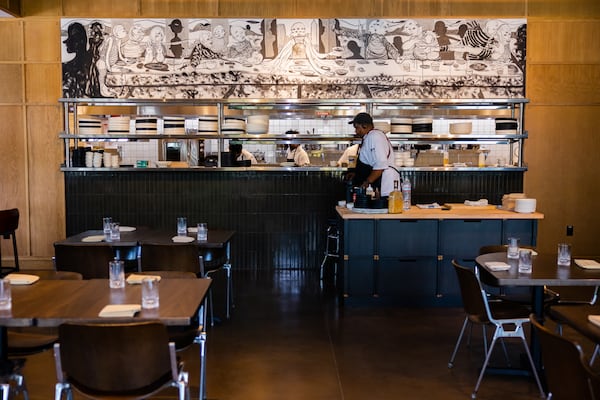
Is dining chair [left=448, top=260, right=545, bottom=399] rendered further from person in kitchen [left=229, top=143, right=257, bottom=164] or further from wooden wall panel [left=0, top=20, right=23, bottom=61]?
wooden wall panel [left=0, top=20, right=23, bottom=61]

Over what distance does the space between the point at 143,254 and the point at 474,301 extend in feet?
8.15

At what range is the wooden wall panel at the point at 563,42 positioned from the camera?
26.8ft

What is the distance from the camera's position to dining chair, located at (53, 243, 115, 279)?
181 inches

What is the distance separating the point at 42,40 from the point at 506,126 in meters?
6.27

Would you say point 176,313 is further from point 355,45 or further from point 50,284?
point 355,45

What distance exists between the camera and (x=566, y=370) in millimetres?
2465

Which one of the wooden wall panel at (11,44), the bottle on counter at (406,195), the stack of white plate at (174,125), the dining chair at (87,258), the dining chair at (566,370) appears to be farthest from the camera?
the wooden wall panel at (11,44)

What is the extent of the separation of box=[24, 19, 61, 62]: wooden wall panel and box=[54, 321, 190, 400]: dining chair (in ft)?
21.1

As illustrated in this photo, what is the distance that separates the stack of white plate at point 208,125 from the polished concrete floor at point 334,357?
2.55 metres

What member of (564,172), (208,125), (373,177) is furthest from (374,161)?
(564,172)

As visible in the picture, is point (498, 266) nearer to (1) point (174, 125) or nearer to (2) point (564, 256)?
(2) point (564, 256)

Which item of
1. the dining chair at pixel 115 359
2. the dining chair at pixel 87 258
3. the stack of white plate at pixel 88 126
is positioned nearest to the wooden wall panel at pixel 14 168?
the stack of white plate at pixel 88 126

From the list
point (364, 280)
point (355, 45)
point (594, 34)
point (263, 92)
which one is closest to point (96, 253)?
point (364, 280)

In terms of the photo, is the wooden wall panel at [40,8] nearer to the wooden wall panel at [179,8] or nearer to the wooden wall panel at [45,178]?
the wooden wall panel at [179,8]
